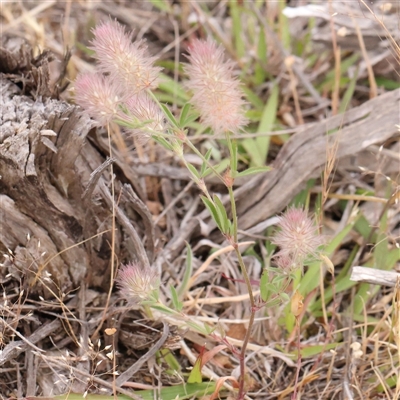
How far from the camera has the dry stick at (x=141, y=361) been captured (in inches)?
61.9

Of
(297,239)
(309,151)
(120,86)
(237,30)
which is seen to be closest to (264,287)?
(297,239)

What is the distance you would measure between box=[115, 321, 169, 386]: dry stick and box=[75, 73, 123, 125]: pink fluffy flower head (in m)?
0.61

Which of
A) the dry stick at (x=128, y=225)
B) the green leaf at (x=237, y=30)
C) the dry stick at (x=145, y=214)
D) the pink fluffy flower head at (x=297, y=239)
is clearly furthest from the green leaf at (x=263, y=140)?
the pink fluffy flower head at (x=297, y=239)

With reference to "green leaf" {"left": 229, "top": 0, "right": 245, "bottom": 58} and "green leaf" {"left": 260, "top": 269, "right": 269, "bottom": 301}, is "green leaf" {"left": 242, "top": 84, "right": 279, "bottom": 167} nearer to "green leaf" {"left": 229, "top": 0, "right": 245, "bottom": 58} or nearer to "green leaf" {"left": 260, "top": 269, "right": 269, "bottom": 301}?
"green leaf" {"left": 229, "top": 0, "right": 245, "bottom": 58}

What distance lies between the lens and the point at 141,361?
1595 mm

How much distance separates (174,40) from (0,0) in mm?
967

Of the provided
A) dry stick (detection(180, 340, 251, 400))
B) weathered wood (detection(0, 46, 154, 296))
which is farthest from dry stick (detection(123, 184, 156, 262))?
dry stick (detection(180, 340, 251, 400))

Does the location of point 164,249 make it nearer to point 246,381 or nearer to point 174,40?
point 246,381

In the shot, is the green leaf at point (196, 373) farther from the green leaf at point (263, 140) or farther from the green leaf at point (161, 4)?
the green leaf at point (161, 4)

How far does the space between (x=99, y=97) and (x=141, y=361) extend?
2.32 ft

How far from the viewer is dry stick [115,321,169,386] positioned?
1.57m

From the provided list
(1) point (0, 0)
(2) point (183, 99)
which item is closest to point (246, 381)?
(2) point (183, 99)

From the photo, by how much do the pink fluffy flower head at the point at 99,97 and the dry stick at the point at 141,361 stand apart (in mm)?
613

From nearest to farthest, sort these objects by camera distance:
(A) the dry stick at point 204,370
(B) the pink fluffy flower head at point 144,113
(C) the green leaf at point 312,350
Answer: (B) the pink fluffy flower head at point 144,113, (A) the dry stick at point 204,370, (C) the green leaf at point 312,350
